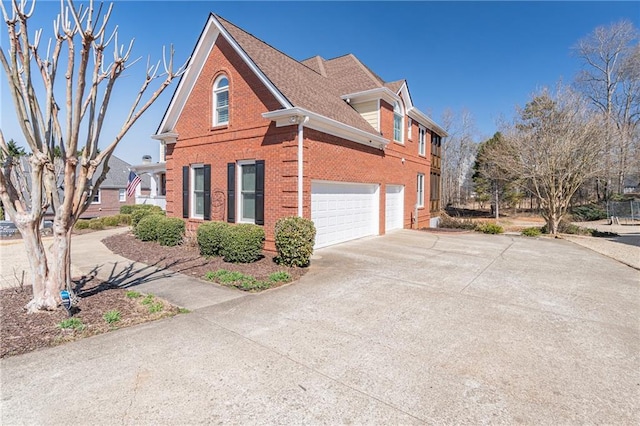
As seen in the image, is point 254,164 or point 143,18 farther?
point 254,164

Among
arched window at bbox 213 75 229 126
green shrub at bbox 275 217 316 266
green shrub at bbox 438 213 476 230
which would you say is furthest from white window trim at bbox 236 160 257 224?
green shrub at bbox 438 213 476 230

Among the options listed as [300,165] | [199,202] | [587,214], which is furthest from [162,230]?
[587,214]

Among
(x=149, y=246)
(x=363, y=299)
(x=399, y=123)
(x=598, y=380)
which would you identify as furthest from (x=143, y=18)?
(x=399, y=123)

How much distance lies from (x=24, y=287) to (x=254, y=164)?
20.7 feet

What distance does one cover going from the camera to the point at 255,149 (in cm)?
1046

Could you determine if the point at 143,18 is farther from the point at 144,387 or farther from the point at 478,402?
the point at 478,402

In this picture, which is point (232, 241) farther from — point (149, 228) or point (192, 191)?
point (149, 228)

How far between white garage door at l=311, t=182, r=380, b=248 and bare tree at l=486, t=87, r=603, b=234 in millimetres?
9113

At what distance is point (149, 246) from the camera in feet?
37.4

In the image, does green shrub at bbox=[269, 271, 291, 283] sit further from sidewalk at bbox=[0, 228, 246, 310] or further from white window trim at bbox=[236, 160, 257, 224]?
white window trim at bbox=[236, 160, 257, 224]

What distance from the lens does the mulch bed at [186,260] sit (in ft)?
26.4

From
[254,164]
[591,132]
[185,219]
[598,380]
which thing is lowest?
[598,380]

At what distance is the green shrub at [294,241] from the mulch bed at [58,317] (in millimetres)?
3369

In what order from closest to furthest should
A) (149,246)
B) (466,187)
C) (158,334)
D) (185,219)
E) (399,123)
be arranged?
(158,334)
(149,246)
(185,219)
(399,123)
(466,187)
